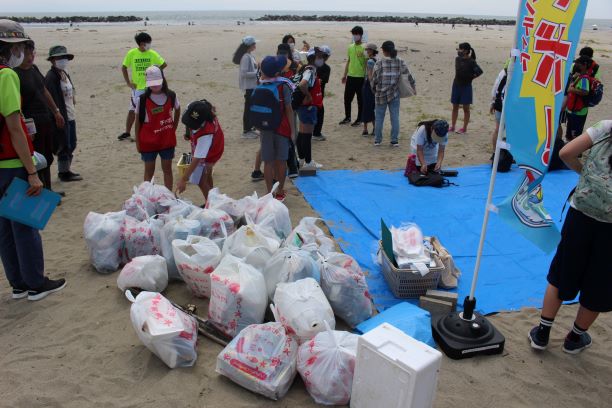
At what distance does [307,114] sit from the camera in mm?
6184

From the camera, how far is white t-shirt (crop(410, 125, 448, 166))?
18.3ft

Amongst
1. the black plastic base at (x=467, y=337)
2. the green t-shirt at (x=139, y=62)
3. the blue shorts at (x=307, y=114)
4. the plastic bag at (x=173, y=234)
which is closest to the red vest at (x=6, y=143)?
the plastic bag at (x=173, y=234)

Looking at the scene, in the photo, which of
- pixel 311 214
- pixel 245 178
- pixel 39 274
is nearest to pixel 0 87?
pixel 39 274

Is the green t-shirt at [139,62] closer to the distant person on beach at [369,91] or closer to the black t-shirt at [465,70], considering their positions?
the distant person on beach at [369,91]

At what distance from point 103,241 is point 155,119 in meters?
1.39

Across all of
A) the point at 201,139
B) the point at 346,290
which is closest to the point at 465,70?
the point at 201,139

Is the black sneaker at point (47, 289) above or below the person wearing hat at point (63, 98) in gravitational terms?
below

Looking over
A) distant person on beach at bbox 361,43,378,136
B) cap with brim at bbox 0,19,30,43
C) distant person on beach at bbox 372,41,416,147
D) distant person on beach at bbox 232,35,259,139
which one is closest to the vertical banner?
cap with brim at bbox 0,19,30,43

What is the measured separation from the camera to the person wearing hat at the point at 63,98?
530cm

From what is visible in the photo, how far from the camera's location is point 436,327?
3.12m

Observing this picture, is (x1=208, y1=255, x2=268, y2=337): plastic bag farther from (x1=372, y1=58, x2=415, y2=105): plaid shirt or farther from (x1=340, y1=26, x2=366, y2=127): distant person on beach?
(x1=340, y1=26, x2=366, y2=127): distant person on beach

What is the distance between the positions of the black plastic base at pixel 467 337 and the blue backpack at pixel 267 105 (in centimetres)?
266

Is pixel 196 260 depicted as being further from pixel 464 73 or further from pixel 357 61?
pixel 464 73

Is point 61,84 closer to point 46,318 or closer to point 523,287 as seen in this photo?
point 46,318
